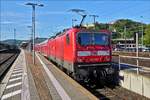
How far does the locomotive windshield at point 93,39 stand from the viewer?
762 inches

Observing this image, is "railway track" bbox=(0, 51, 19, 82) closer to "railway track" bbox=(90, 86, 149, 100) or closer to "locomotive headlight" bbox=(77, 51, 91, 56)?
"locomotive headlight" bbox=(77, 51, 91, 56)

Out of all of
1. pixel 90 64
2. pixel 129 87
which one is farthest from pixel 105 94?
pixel 90 64

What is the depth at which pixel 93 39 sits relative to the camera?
19.6 meters

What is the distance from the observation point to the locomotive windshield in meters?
19.4

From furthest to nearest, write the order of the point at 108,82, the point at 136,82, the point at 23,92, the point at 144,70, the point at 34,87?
the point at 108,82 → the point at 144,70 → the point at 136,82 → the point at 34,87 → the point at 23,92

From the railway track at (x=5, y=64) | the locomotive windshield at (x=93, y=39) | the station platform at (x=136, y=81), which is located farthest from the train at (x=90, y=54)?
the railway track at (x=5, y=64)

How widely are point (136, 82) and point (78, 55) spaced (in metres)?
3.78

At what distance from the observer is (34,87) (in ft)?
51.3

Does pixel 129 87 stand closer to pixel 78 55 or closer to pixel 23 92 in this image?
pixel 78 55

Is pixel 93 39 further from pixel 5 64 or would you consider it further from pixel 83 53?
pixel 5 64

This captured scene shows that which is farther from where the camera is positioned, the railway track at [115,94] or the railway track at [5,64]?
the railway track at [5,64]

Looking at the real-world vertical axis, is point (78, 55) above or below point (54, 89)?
above

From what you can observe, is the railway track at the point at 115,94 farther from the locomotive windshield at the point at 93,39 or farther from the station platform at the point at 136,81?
the locomotive windshield at the point at 93,39

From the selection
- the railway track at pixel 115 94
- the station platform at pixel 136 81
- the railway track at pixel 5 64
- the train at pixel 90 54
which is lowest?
the railway track at pixel 115 94
